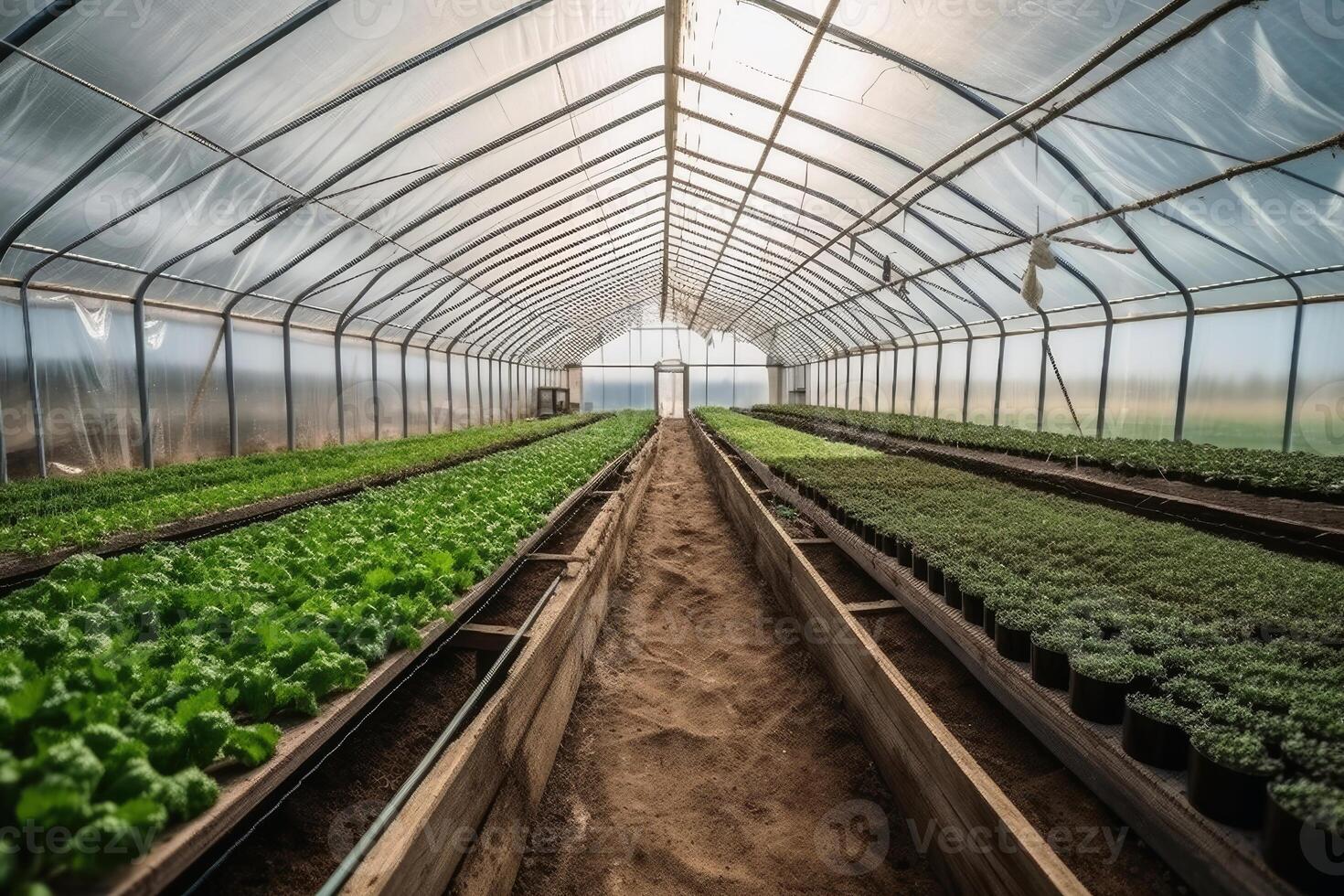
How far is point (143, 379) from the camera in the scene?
9.91 meters

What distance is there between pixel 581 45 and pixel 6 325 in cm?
869

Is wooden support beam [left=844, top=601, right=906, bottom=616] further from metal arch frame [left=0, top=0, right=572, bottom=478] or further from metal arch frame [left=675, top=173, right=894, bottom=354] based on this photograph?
metal arch frame [left=675, top=173, right=894, bottom=354]

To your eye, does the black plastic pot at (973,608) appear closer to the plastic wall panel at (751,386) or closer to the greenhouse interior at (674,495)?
the greenhouse interior at (674,495)

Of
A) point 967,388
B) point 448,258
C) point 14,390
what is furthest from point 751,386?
point 14,390

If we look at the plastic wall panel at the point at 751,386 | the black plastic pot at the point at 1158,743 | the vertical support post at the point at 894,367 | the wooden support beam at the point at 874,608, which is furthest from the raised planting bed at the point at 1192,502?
the plastic wall panel at the point at 751,386

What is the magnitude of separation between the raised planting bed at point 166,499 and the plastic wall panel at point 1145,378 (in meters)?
13.0

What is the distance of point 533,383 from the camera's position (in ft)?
110

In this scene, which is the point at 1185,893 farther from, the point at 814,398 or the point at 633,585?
the point at 814,398

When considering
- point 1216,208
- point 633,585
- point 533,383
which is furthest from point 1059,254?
point 533,383

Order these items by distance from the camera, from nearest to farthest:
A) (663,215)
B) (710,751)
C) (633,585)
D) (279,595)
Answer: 1. (279,595)
2. (710,751)
3. (633,585)
4. (663,215)

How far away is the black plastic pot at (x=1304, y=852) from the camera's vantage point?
1641mm

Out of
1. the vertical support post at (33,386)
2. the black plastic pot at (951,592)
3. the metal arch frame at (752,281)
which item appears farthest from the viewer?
the metal arch frame at (752,281)

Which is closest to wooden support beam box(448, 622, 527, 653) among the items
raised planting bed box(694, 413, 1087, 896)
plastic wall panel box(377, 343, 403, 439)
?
raised planting bed box(694, 413, 1087, 896)

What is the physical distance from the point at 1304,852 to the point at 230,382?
1470 cm
